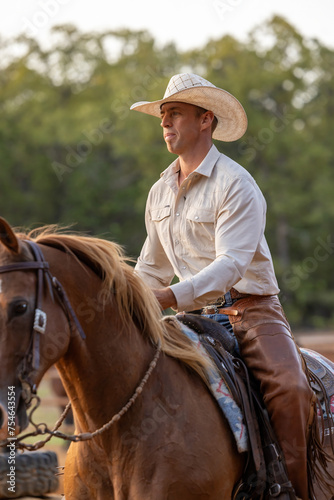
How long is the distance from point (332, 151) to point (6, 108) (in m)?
18.8

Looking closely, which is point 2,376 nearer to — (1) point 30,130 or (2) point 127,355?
(2) point 127,355

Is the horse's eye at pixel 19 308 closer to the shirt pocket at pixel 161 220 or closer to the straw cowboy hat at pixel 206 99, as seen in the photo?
the shirt pocket at pixel 161 220

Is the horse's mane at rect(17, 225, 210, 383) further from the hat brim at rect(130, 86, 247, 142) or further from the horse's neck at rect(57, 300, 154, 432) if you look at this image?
the hat brim at rect(130, 86, 247, 142)

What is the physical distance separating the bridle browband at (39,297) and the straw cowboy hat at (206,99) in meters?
1.46

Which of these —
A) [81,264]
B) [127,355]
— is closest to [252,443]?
[127,355]

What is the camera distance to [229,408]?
11.2ft

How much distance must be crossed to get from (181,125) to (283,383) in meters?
1.55

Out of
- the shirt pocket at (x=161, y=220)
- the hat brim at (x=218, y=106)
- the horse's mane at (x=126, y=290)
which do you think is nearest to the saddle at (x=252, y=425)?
the horse's mane at (x=126, y=290)

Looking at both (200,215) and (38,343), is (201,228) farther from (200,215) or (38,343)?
(38,343)

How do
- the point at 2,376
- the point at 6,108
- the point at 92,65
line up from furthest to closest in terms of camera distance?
the point at 92,65 < the point at 6,108 < the point at 2,376

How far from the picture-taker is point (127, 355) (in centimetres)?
324

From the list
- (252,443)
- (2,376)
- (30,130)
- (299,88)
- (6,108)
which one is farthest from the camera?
(6,108)

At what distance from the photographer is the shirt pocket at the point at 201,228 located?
12.7 feet

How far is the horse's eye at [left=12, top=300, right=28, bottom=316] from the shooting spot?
2.80 m
